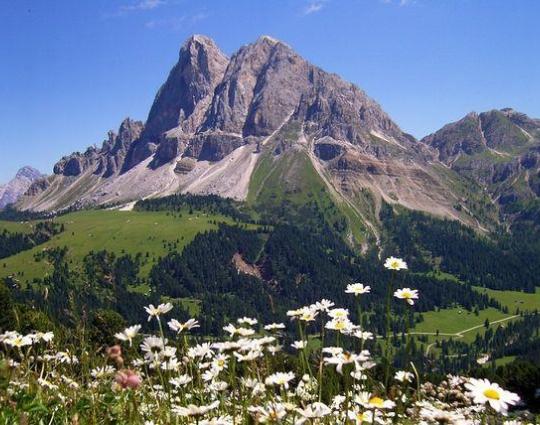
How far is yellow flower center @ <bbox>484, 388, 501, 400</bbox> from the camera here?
3.36 meters

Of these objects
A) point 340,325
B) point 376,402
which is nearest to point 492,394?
point 376,402

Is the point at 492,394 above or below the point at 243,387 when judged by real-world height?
above

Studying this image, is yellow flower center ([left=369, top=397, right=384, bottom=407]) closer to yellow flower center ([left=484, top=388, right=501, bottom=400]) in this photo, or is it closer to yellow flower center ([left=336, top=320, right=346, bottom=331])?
yellow flower center ([left=484, top=388, right=501, bottom=400])

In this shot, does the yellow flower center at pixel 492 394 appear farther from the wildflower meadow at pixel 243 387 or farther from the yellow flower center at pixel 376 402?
the yellow flower center at pixel 376 402

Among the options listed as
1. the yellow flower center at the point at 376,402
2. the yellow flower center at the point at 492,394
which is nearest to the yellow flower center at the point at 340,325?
the yellow flower center at the point at 376,402

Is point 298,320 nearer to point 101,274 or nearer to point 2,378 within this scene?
point 2,378

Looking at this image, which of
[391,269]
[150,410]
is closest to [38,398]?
[150,410]

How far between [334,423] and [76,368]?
4.82 meters

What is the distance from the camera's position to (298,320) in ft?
19.0

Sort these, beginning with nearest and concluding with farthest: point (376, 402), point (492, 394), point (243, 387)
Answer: point (492, 394)
point (376, 402)
point (243, 387)

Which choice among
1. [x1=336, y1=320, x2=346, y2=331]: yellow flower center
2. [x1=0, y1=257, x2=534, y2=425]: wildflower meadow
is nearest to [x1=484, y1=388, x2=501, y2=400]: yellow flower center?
[x1=0, y1=257, x2=534, y2=425]: wildflower meadow

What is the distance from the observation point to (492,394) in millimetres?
3436

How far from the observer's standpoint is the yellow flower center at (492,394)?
3.36 m

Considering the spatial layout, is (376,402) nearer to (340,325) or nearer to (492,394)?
(492,394)
